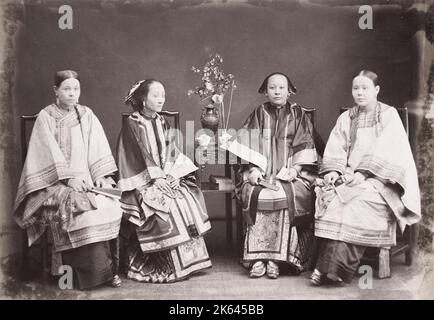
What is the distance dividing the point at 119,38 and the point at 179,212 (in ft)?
5.08

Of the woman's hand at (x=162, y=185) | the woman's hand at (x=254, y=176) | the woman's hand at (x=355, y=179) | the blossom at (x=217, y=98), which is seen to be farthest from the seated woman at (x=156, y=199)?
the woman's hand at (x=355, y=179)

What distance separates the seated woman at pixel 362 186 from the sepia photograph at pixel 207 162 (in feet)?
0.03

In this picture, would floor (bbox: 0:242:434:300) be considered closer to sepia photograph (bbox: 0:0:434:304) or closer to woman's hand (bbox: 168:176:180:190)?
sepia photograph (bbox: 0:0:434:304)

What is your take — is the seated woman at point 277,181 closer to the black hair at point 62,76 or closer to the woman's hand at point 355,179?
the woman's hand at point 355,179

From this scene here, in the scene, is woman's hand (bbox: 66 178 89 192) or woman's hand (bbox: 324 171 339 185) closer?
woman's hand (bbox: 66 178 89 192)

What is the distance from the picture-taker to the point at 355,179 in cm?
458

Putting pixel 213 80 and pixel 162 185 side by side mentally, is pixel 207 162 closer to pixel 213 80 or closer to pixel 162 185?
pixel 162 185

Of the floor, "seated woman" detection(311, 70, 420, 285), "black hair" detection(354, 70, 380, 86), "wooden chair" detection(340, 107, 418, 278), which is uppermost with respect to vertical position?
"black hair" detection(354, 70, 380, 86)

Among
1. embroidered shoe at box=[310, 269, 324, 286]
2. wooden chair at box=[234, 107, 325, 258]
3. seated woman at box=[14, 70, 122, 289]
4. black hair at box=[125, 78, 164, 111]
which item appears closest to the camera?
seated woman at box=[14, 70, 122, 289]

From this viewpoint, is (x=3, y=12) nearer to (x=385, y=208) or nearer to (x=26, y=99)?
(x=26, y=99)

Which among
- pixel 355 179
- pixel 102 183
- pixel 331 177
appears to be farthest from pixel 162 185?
pixel 355 179

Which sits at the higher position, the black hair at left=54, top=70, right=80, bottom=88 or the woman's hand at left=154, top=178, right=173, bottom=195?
the black hair at left=54, top=70, right=80, bottom=88

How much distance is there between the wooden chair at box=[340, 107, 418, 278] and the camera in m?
4.57

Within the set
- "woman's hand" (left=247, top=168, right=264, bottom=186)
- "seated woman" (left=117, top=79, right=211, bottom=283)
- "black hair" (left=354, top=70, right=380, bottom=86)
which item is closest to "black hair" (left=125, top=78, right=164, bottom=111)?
"seated woman" (left=117, top=79, right=211, bottom=283)
